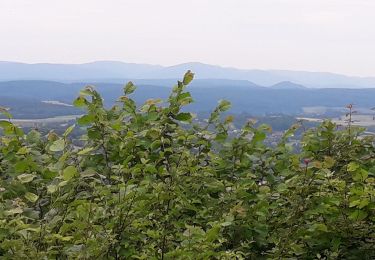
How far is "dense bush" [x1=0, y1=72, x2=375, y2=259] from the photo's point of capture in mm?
2809

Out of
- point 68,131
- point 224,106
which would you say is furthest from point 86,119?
point 224,106

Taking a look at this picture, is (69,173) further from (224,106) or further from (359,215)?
(359,215)

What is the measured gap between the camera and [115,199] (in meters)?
2.99

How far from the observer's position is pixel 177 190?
3348 mm

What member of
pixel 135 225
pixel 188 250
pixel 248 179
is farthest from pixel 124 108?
pixel 188 250

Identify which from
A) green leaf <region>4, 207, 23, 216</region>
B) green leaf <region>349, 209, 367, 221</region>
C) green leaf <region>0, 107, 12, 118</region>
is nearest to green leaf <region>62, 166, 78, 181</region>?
green leaf <region>4, 207, 23, 216</region>

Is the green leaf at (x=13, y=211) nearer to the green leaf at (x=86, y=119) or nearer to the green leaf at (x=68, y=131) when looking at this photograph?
the green leaf at (x=68, y=131)

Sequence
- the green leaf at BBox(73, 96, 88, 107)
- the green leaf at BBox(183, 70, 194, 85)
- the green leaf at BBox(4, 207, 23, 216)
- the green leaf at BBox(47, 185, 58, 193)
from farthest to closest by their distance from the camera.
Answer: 1. the green leaf at BBox(183, 70, 194, 85)
2. the green leaf at BBox(73, 96, 88, 107)
3. the green leaf at BBox(47, 185, 58, 193)
4. the green leaf at BBox(4, 207, 23, 216)

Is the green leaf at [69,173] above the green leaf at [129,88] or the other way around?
the other way around

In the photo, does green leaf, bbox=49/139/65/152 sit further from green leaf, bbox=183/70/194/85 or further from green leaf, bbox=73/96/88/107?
green leaf, bbox=183/70/194/85

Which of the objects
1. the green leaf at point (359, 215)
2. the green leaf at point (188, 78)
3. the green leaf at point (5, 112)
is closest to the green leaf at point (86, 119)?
the green leaf at point (5, 112)

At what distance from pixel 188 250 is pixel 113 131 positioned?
146 cm

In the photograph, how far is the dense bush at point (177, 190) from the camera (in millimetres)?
2809

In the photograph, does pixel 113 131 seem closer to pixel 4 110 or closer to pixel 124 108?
pixel 124 108
